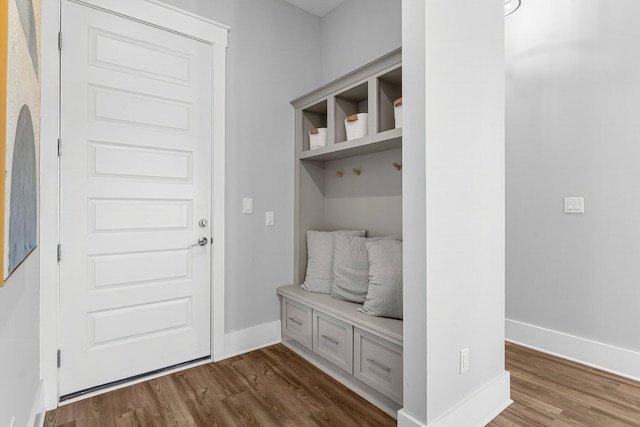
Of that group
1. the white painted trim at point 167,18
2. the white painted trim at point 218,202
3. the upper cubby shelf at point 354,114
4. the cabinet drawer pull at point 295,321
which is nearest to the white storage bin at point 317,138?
the upper cubby shelf at point 354,114

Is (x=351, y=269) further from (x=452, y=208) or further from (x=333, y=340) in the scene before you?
(x=452, y=208)

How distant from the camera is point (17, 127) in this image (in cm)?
89

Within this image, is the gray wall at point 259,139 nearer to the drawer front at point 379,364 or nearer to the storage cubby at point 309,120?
the storage cubby at point 309,120

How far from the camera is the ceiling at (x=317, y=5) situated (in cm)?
287

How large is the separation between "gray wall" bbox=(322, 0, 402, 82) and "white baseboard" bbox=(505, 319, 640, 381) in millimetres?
2384

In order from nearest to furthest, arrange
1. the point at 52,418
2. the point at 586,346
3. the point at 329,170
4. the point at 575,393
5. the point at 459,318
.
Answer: the point at 459,318 < the point at 52,418 < the point at 575,393 < the point at 586,346 < the point at 329,170

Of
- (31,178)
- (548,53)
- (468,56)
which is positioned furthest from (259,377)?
(548,53)

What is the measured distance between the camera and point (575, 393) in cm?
198

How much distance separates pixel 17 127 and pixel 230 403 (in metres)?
1.67

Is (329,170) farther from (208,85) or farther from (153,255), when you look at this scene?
(153,255)

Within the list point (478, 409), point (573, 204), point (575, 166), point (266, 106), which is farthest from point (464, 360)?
point (266, 106)

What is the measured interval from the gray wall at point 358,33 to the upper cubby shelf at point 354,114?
1.32 ft

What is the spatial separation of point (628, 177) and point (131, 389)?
3353mm

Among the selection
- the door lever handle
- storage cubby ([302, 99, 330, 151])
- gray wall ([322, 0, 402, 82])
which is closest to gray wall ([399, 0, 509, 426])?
gray wall ([322, 0, 402, 82])
